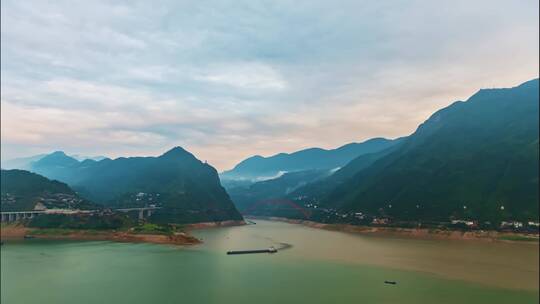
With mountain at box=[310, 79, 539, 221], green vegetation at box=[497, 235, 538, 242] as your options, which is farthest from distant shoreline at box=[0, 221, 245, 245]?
mountain at box=[310, 79, 539, 221]

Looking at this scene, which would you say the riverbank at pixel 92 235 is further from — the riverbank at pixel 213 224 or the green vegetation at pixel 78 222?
the riverbank at pixel 213 224

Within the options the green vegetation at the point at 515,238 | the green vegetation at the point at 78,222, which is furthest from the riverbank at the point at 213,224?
the green vegetation at the point at 515,238

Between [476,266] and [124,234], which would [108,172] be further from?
[476,266]

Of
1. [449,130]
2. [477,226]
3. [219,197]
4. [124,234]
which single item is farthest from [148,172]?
[477,226]

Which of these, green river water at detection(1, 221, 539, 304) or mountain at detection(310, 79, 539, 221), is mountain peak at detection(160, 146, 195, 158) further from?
green river water at detection(1, 221, 539, 304)

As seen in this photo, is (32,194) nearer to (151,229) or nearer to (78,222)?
(78,222)

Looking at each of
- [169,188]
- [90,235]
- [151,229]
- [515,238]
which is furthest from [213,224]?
[515,238]
